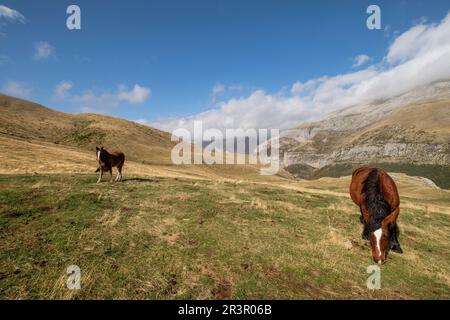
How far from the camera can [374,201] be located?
38.7ft

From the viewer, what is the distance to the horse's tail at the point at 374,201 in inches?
431

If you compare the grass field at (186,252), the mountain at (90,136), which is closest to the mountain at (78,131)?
the mountain at (90,136)

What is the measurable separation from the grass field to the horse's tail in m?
1.50

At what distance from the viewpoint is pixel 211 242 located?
36.0 ft

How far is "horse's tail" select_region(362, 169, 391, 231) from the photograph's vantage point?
11.0 meters

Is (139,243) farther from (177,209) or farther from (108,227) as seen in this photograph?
(177,209)

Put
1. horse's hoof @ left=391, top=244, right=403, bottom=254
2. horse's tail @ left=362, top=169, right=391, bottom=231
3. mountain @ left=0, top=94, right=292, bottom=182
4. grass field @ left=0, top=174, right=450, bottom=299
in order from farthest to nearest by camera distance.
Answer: mountain @ left=0, top=94, right=292, bottom=182 < horse's hoof @ left=391, top=244, right=403, bottom=254 < horse's tail @ left=362, top=169, right=391, bottom=231 < grass field @ left=0, top=174, right=450, bottom=299

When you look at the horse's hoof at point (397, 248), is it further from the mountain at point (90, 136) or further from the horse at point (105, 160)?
the mountain at point (90, 136)

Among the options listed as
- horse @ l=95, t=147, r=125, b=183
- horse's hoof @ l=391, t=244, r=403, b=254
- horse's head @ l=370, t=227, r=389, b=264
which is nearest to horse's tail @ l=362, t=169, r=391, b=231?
horse's head @ l=370, t=227, r=389, b=264

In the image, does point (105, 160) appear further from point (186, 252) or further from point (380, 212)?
point (380, 212)

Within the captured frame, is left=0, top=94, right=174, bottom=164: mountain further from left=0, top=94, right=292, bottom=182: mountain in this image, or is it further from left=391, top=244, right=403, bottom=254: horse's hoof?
left=391, top=244, right=403, bottom=254: horse's hoof

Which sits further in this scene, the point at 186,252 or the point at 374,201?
the point at 374,201

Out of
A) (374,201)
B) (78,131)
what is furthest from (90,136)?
Result: (374,201)

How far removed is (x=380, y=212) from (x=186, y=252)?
24.4 feet
